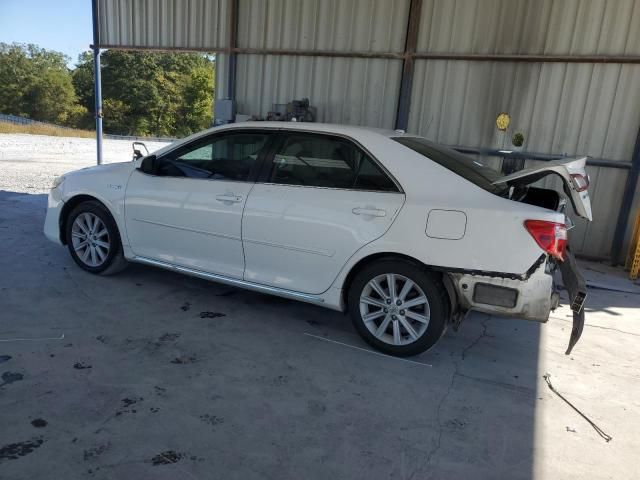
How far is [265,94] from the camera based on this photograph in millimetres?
9125

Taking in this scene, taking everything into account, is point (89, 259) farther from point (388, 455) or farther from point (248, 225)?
point (388, 455)

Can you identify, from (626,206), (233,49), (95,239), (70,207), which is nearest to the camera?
(95,239)

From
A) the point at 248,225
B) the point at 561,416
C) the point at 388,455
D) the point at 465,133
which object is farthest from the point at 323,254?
the point at 465,133

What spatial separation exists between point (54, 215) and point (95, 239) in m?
0.58

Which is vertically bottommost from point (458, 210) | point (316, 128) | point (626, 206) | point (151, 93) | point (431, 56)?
point (626, 206)

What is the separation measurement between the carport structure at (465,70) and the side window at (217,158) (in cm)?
446

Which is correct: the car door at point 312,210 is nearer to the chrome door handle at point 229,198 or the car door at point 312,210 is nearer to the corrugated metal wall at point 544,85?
the chrome door handle at point 229,198

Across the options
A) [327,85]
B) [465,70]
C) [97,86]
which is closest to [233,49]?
[327,85]

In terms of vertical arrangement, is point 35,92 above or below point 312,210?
above

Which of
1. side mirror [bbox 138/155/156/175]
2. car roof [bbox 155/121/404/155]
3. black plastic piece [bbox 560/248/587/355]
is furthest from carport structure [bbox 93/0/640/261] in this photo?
side mirror [bbox 138/155/156/175]

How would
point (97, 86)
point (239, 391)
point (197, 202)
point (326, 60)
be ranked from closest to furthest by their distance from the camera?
point (239, 391)
point (197, 202)
point (326, 60)
point (97, 86)

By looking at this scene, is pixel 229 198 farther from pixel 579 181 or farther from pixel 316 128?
pixel 579 181

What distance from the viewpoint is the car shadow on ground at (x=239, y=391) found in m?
2.51

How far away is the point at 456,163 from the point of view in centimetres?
385
